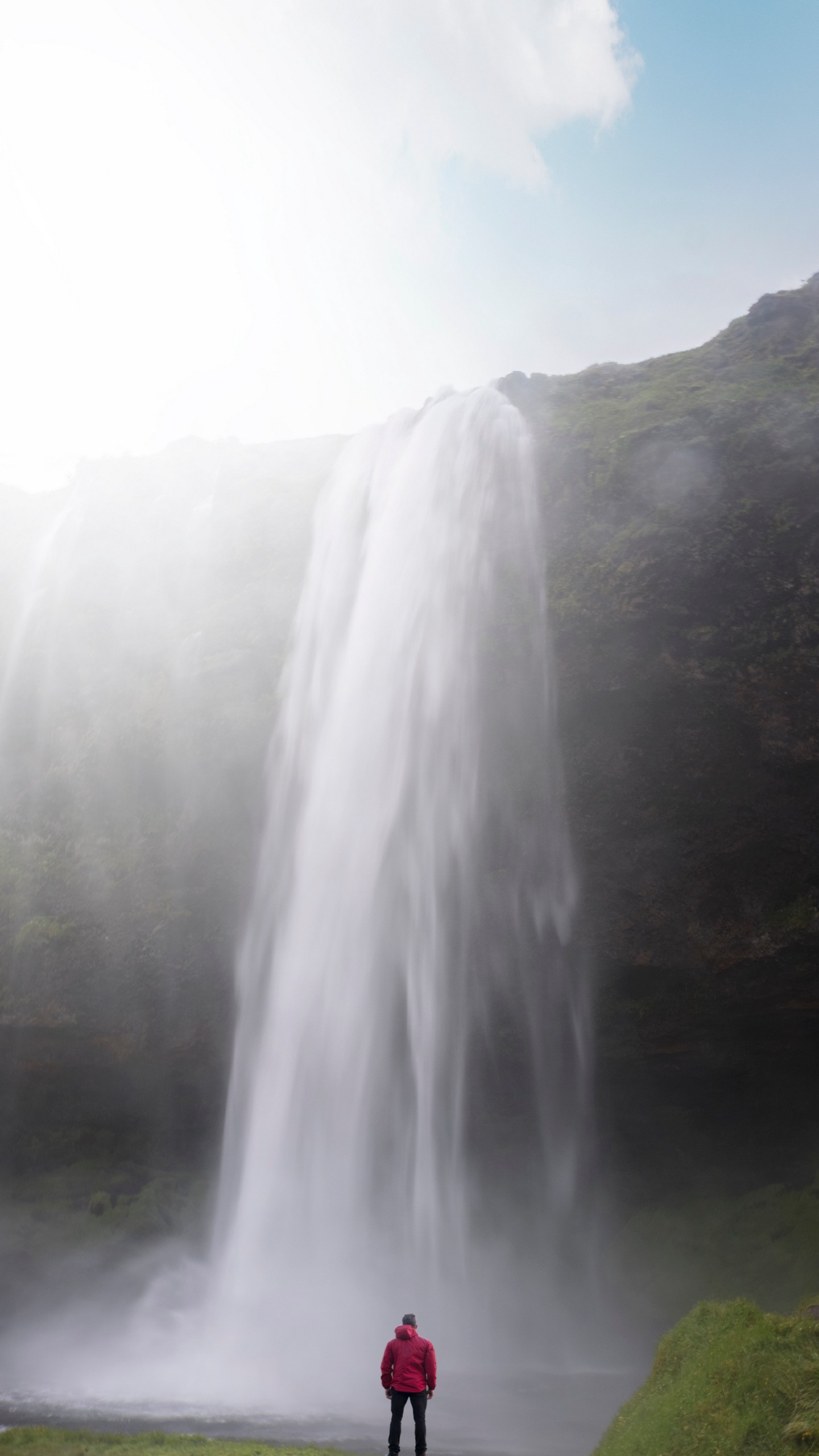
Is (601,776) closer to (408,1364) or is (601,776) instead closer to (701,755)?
(701,755)

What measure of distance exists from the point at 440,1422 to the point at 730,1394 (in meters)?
6.11

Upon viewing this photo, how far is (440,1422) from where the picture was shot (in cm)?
1319

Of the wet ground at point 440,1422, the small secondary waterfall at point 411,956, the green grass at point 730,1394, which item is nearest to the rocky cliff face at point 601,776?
the small secondary waterfall at point 411,956

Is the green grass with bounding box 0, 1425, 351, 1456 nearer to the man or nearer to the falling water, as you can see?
the man

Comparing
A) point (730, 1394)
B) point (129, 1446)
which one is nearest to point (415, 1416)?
point (730, 1394)

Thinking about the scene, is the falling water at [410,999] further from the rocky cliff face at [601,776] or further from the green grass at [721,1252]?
the green grass at [721,1252]

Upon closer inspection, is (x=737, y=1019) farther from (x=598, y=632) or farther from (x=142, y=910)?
(x=142, y=910)

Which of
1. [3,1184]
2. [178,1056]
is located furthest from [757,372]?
[3,1184]

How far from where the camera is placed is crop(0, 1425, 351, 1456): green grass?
1008 cm

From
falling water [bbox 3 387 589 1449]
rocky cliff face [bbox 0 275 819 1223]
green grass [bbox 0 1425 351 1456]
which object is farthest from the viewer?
falling water [bbox 3 387 589 1449]

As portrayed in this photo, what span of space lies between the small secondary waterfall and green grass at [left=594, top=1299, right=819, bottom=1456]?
7864 mm

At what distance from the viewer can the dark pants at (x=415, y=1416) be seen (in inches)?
320

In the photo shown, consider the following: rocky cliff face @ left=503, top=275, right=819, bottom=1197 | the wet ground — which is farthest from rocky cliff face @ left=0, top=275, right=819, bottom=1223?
the wet ground

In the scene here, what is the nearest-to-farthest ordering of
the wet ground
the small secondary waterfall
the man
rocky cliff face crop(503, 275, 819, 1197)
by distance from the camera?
the man
the wet ground
rocky cliff face crop(503, 275, 819, 1197)
the small secondary waterfall
